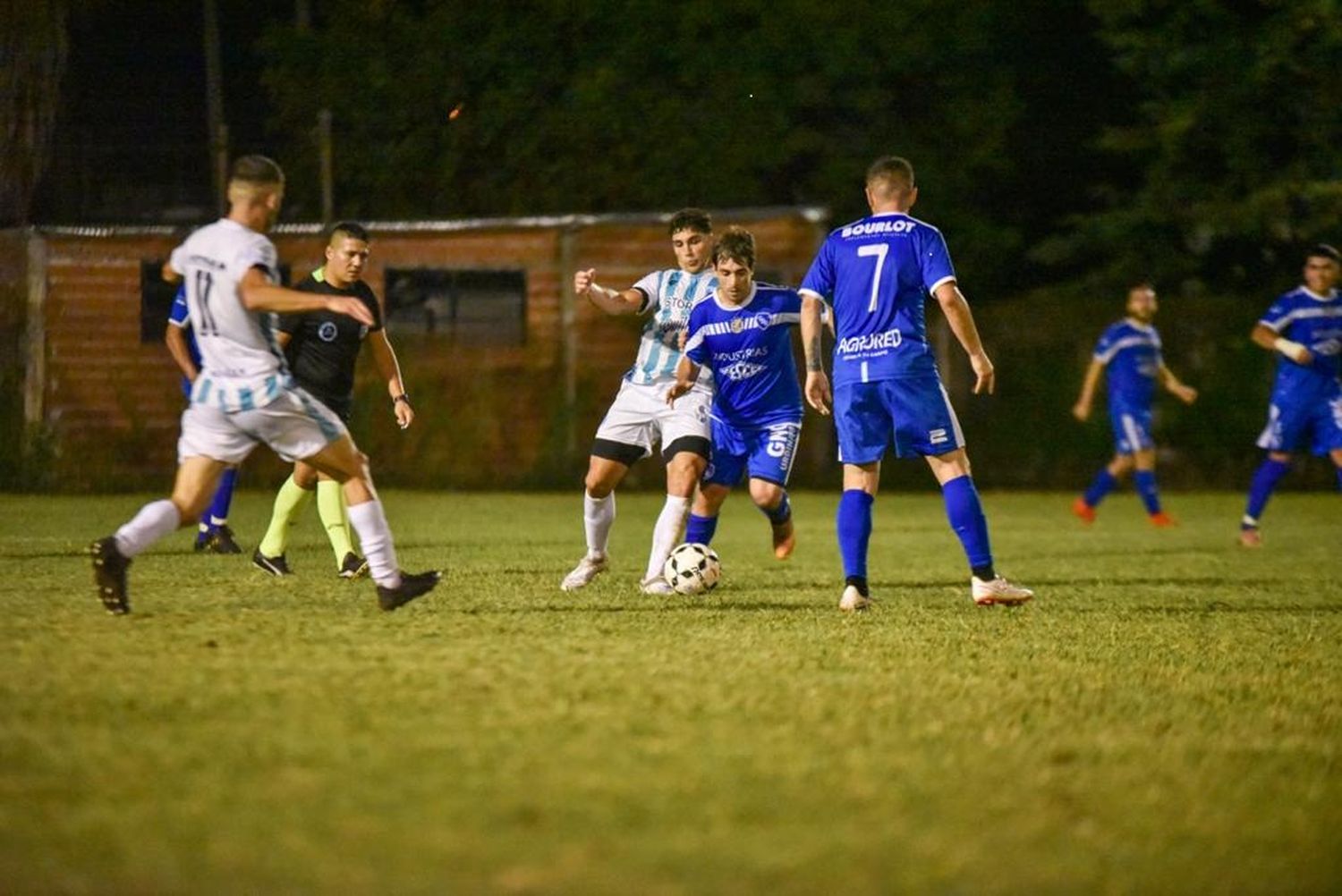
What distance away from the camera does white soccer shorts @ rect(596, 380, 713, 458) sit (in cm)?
943

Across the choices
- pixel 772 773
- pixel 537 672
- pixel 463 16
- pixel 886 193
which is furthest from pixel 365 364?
pixel 772 773

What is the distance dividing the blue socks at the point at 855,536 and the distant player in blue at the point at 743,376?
92 cm

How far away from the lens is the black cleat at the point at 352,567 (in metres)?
9.76

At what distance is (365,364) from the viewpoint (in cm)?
2133

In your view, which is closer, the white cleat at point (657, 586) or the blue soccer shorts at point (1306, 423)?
the white cleat at point (657, 586)

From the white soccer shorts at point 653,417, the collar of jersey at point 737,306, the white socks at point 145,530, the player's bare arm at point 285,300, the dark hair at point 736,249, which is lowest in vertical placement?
the white socks at point 145,530

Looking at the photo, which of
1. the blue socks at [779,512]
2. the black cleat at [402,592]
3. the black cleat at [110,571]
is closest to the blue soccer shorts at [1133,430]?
the blue socks at [779,512]

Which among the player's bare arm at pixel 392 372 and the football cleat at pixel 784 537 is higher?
the player's bare arm at pixel 392 372

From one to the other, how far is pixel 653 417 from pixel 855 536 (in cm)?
135

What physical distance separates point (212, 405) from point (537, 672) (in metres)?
2.05

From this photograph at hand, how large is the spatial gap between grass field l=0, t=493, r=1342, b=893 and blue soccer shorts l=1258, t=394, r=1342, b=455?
4.19m

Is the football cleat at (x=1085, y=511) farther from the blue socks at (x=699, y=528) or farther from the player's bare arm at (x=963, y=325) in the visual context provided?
the player's bare arm at (x=963, y=325)

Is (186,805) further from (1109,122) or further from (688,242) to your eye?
(1109,122)

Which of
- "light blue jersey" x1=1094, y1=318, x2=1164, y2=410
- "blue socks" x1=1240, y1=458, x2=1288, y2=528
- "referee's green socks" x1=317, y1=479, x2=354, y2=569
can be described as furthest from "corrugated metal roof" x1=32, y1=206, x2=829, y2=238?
"referee's green socks" x1=317, y1=479, x2=354, y2=569
